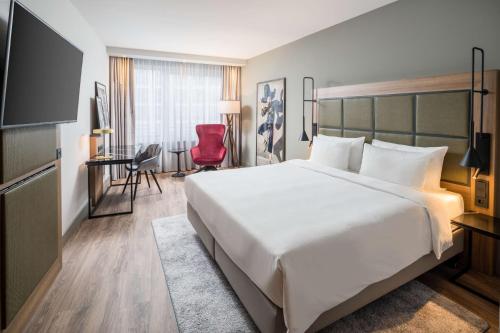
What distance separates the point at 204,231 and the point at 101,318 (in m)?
1.06

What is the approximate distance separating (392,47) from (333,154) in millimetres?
1352

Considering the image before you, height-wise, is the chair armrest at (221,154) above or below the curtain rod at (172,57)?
below

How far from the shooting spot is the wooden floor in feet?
6.15

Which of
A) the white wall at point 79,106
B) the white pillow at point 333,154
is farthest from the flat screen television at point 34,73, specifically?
the white pillow at point 333,154

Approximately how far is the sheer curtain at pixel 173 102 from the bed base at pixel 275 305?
4.32 meters

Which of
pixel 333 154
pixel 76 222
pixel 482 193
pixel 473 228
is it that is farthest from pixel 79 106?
pixel 482 193

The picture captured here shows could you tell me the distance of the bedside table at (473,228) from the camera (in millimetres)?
2092

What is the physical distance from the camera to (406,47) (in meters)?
3.08

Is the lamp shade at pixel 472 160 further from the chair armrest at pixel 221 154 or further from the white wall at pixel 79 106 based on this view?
the chair armrest at pixel 221 154

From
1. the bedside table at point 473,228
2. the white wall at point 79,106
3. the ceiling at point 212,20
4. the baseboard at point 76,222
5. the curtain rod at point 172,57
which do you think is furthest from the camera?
the curtain rod at point 172,57

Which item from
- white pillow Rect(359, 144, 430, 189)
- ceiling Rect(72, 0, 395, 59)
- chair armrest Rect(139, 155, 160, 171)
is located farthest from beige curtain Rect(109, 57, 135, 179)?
white pillow Rect(359, 144, 430, 189)

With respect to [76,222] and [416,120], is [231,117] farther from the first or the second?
[416,120]

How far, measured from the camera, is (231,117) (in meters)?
6.86

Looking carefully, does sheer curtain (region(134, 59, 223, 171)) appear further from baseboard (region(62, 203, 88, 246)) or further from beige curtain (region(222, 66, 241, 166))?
baseboard (region(62, 203, 88, 246))
